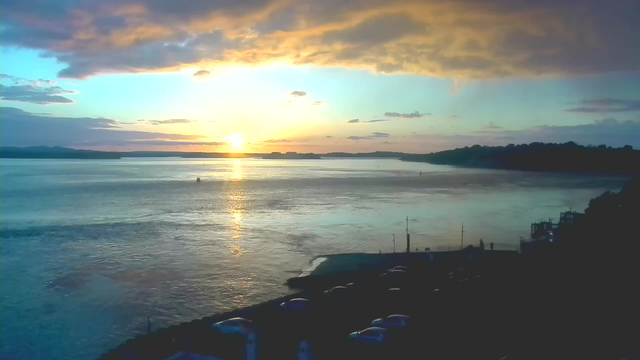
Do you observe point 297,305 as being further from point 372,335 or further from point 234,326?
point 372,335

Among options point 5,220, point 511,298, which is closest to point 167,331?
point 511,298

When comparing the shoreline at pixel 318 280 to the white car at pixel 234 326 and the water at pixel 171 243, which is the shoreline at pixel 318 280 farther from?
the water at pixel 171 243

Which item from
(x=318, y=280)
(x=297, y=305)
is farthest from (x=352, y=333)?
(x=318, y=280)

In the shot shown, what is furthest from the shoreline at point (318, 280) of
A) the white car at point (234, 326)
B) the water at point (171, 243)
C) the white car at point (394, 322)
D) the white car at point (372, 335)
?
the white car at point (372, 335)

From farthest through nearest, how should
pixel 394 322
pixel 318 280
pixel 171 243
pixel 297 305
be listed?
pixel 171 243 < pixel 318 280 < pixel 297 305 < pixel 394 322

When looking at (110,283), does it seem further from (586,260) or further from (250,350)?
(586,260)

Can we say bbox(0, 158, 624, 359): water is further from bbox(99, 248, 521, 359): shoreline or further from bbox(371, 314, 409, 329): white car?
bbox(371, 314, 409, 329): white car

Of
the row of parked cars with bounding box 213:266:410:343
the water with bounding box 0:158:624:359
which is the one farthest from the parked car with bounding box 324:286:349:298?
the water with bounding box 0:158:624:359
